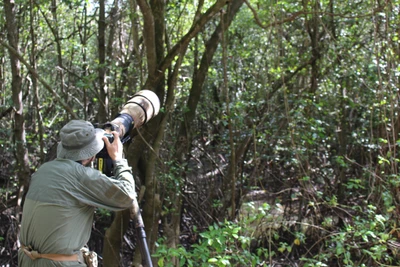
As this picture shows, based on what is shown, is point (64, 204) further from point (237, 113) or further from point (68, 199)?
point (237, 113)

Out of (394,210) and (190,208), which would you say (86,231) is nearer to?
(394,210)

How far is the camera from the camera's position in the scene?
105 inches

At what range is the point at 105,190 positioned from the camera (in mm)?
2428

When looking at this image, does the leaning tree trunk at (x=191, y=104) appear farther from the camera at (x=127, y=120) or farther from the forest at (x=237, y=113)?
the camera at (x=127, y=120)

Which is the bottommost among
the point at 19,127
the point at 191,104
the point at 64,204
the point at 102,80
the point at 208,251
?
the point at 208,251

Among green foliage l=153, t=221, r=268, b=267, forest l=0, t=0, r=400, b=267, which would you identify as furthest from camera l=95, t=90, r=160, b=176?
forest l=0, t=0, r=400, b=267

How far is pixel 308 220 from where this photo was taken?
252 inches

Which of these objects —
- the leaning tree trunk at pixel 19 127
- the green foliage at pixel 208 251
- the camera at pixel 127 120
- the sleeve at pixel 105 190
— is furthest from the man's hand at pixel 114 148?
the leaning tree trunk at pixel 19 127

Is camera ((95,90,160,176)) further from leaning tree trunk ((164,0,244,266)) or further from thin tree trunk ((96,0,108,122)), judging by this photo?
thin tree trunk ((96,0,108,122))

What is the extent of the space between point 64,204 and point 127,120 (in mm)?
742

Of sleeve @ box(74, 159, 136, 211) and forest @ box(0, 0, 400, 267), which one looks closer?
sleeve @ box(74, 159, 136, 211)

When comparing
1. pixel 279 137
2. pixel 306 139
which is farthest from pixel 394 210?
pixel 279 137

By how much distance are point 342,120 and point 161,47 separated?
350cm

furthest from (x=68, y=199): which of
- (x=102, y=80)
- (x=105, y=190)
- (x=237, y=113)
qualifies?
(x=237, y=113)
